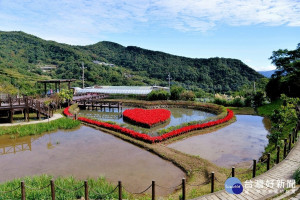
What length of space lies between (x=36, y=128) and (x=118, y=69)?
61.7m

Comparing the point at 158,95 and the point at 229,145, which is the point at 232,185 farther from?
the point at 158,95

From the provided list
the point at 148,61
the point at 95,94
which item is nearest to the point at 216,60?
the point at 148,61

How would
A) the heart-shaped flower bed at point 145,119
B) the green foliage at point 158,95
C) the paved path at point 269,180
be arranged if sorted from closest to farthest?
the paved path at point 269,180 < the heart-shaped flower bed at point 145,119 < the green foliage at point 158,95

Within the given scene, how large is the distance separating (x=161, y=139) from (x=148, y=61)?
245 ft

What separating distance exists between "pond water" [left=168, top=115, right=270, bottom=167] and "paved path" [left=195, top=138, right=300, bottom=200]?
2.08m

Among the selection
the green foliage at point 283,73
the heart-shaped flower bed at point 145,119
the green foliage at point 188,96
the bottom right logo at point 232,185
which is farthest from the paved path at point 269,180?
the green foliage at point 188,96

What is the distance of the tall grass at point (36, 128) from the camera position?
47.7ft

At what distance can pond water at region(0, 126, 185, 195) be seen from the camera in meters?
8.78

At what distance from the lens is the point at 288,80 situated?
22922 mm

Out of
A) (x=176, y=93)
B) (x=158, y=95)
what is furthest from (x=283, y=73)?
(x=158, y=95)

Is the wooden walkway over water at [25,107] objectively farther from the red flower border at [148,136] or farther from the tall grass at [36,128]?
the red flower border at [148,136]

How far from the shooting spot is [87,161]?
10328 millimetres

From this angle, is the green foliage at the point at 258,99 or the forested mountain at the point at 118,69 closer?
the green foliage at the point at 258,99

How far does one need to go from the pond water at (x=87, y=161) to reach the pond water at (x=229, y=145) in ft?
7.86
